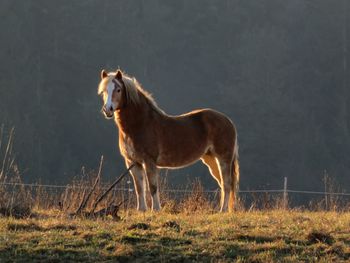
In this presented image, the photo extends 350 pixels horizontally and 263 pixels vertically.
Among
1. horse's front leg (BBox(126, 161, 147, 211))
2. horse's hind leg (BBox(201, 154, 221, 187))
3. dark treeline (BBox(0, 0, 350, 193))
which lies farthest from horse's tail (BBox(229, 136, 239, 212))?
dark treeline (BBox(0, 0, 350, 193))

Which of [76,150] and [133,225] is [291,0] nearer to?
[76,150]

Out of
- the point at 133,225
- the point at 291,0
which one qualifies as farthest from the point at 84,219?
the point at 291,0

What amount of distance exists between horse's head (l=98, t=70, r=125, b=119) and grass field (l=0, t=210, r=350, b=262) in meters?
2.67

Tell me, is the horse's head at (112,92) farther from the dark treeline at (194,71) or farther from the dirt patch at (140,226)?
the dark treeline at (194,71)

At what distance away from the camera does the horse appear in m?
13.4

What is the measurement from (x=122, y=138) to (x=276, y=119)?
70117 mm

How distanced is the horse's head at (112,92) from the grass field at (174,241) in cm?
267

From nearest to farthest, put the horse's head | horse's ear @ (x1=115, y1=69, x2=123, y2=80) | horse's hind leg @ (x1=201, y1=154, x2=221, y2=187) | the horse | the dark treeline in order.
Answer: the horse's head < horse's ear @ (x1=115, y1=69, x2=123, y2=80) < the horse < horse's hind leg @ (x1=201, y1=154, x2=221, y2=187) < the dark treeline

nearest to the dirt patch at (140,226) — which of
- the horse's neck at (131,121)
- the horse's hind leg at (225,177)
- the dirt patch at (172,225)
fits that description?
the dirt patch at (172,225)

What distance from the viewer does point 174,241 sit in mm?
8914

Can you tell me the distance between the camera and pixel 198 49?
92.8 meters

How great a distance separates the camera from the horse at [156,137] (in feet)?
44.0

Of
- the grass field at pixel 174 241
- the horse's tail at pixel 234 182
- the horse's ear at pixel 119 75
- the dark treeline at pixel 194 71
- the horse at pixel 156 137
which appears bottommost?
the grass field at pixel 174 241

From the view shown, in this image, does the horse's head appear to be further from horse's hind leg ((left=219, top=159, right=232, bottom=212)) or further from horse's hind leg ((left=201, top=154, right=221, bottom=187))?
horse's hind leg ((left=201, top=154, right=221, bottom=187))
